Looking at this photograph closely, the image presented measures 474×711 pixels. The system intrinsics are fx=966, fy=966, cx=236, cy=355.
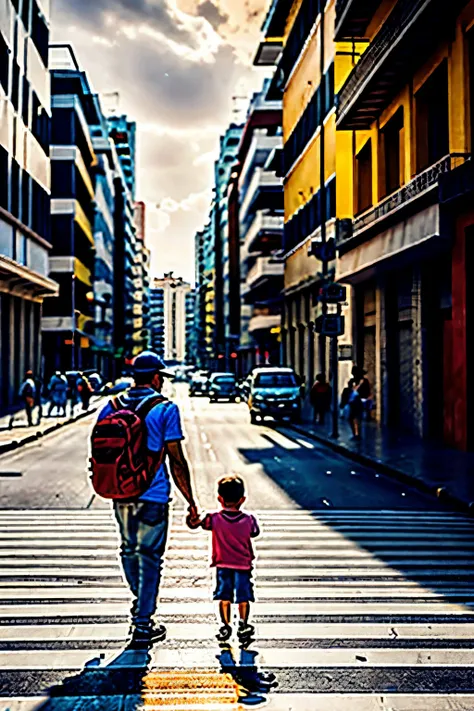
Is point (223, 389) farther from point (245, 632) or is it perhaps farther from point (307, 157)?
point (245, 632)

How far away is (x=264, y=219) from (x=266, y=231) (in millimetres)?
887

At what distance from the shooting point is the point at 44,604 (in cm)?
738

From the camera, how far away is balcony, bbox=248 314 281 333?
7162 centimetres

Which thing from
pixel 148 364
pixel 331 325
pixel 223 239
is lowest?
pixel 148 364

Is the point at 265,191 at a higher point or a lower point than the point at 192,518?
higher

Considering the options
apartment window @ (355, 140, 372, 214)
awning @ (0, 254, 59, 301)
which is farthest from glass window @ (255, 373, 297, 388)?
awning @ (0, 254, 59, 301)

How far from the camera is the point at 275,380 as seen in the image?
3656 cm

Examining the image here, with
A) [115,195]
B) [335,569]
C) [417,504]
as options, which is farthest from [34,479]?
[115,195]

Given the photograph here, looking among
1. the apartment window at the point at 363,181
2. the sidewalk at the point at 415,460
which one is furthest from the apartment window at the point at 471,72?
the apartment window at the point at 363,181

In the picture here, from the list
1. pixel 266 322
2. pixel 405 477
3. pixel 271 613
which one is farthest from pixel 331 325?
pixel 266 322

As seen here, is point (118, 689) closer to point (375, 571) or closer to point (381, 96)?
point (375, 571)

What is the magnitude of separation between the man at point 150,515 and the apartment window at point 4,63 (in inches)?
1468

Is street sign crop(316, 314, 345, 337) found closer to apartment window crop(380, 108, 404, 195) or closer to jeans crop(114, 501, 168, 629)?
apartment window crop(380, 108, 404, 195)

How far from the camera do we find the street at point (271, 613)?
17.4 ft
